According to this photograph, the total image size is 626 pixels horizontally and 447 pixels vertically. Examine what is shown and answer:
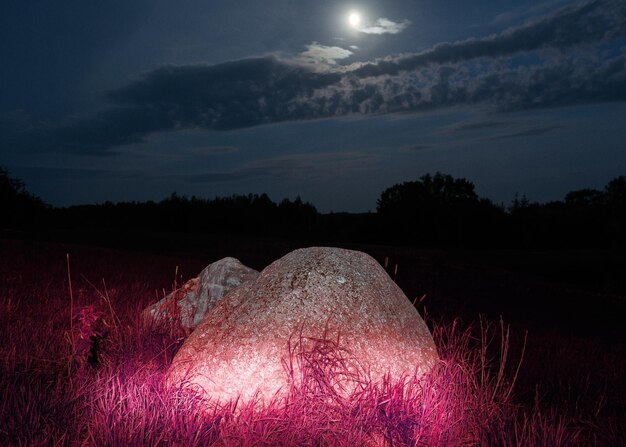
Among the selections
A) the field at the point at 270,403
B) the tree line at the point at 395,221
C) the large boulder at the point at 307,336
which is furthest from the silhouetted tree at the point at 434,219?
the large boulder at the point at 307,336

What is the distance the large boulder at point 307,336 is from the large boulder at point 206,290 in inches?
80.9

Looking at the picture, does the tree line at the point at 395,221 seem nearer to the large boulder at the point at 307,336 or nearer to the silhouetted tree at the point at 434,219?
the silhouetted tree at the point at 434,219

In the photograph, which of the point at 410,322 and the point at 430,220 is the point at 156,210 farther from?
the point at 410,322

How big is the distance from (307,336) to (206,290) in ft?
10.7

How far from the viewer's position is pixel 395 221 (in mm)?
43344

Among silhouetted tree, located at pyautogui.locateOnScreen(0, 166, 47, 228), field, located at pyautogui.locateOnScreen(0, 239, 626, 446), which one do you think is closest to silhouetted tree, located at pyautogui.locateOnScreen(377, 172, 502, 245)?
silhouetted tree, located at pyautogui.locateOnScreen(0, 166, 47, 228)

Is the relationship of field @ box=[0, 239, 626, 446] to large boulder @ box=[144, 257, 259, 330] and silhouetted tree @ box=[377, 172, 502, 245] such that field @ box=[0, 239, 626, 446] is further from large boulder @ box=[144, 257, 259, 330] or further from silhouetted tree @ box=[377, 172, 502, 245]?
silhouetted tree @ box=[377, 172, 502, 245]

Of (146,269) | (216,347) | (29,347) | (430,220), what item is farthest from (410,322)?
(430,220)

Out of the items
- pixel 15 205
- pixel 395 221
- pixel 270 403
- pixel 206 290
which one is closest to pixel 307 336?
pixel 270 403

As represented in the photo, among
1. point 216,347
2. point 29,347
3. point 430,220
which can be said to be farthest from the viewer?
point 430,220

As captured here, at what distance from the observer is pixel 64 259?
11094mm

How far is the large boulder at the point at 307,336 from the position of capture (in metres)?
3.37

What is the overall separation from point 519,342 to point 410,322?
13.7 ft

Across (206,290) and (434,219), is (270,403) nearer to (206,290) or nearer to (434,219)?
(206,290)
